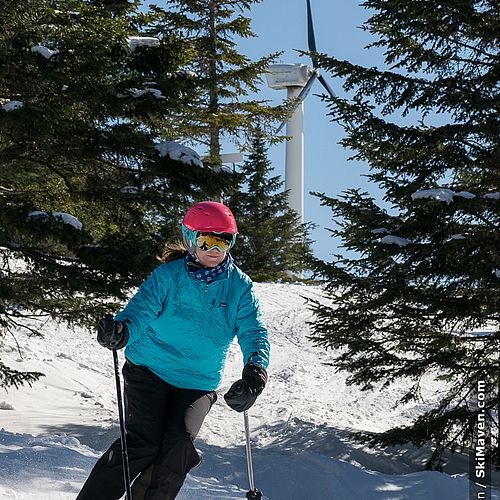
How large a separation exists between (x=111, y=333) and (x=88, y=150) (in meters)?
6.00

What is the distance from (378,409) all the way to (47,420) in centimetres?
697

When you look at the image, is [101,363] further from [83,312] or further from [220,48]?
[220,48]

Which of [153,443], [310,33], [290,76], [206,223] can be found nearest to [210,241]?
[206,223]

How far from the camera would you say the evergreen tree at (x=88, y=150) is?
8.36 m

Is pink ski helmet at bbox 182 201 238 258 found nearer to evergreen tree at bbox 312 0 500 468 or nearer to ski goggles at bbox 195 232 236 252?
ski goggles at bbox 195 232 236 252

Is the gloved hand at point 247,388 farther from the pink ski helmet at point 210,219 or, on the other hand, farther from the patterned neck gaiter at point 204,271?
the pink ski helmet at point 210,219

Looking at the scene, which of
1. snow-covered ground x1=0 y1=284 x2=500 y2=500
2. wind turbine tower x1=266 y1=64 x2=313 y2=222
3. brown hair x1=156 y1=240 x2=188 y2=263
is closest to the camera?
brown hair x1=156 y1=240 x2=188 y2=263

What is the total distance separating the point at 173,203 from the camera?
9.63 meters

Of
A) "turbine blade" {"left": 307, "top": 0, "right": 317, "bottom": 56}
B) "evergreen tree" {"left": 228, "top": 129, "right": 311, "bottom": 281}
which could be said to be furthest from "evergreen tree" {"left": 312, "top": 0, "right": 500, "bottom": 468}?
"turbine blade" {"left": 307, "top": 0, "right": 317, "bottom": 56}

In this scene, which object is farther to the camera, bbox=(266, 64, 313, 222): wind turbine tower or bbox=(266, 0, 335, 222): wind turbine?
bbox=(266, 0, 335, 222): wind turbine

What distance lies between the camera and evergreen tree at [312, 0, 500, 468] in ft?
29.8

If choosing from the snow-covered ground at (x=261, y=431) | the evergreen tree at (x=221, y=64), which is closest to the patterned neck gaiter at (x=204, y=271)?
the snow-covered ground at (x=261, y=431)

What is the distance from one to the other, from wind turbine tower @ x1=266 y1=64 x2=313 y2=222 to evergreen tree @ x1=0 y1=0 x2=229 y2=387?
28.7 meters

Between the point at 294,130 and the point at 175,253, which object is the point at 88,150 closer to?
the point at 175,253
